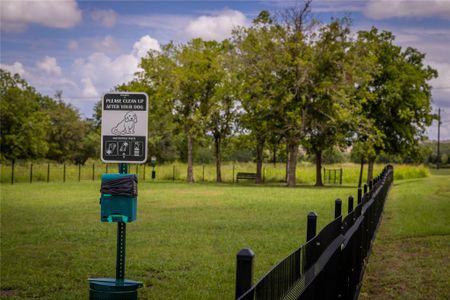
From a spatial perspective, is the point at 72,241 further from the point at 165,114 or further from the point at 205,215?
the point at 165,114

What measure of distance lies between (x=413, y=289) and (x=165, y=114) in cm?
4951

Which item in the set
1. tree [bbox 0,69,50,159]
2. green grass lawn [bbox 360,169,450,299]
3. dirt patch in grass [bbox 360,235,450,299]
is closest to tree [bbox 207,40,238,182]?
tree [bbox 0,69,50,159]

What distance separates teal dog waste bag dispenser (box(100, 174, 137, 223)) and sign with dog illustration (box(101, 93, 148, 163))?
1.17ft

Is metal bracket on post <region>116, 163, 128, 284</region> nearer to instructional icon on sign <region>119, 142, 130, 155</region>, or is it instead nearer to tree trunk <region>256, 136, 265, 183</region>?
instructional icon on sign <region>119, 142, 130, 155</region>

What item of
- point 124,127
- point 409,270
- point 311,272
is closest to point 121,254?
point 124,127

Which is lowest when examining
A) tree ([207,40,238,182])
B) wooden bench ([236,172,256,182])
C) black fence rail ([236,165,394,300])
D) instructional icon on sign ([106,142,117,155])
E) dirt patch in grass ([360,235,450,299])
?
dirt patch in grass ([360,235,450,299])

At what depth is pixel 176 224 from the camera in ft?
65.0

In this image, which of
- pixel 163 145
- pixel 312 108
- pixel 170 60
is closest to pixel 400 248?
pixel 312 108

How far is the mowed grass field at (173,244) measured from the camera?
10719mm

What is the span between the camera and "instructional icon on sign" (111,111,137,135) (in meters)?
8.62

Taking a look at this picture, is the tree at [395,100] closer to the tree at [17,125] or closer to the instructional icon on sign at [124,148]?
the tree at [17,125]

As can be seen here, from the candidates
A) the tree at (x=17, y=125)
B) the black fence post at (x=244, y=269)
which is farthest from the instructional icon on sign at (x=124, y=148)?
the tree at (x=17, y=125)

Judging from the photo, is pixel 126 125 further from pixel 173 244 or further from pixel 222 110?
pixel 222 110

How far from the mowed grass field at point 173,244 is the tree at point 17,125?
41710 millimetres
